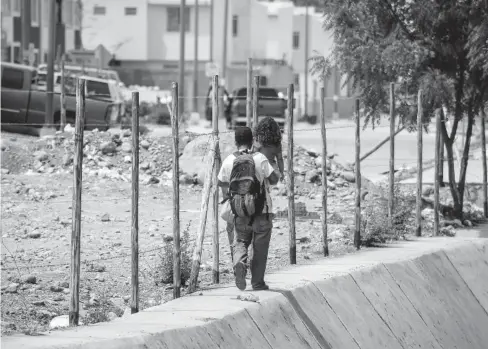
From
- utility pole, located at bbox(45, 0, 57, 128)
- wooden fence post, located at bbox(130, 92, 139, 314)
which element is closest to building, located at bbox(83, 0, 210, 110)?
utility pole, located at bbox(45, 0, 57, 128)

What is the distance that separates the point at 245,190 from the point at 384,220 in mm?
5939

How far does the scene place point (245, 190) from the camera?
10531 millimetres

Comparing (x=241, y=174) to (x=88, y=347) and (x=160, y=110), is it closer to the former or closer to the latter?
(x=88, y=347)

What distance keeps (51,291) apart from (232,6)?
74.5m

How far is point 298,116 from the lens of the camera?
70.9 m

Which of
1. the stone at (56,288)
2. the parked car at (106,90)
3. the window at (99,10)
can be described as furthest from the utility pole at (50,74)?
the window at (99,10)

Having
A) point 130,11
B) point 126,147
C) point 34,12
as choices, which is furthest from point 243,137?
point 130,11

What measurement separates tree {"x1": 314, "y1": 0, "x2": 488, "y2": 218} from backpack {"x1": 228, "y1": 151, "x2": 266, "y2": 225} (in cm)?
819

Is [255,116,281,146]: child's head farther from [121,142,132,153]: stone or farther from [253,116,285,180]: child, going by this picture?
[121,142,132,153]: stone

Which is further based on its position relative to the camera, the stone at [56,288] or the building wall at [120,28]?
the building wall at [120,28]

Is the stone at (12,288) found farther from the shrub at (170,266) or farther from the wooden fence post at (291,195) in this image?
the wooden fence post at (291,195)

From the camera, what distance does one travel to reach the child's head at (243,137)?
1070cm

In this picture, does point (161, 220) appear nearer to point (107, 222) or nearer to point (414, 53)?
point (107, 222)

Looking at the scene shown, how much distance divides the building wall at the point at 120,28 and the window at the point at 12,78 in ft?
169
